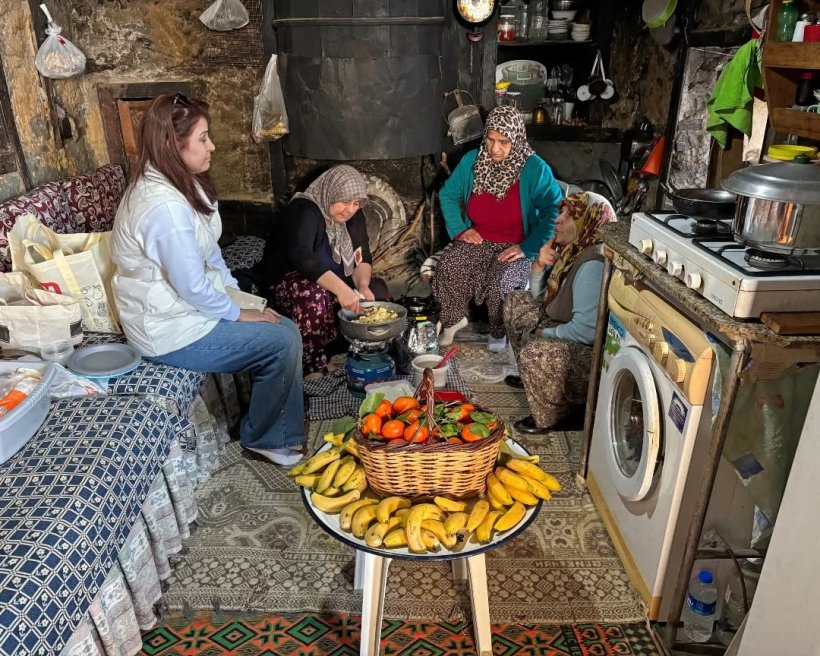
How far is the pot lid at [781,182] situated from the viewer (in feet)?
4.90

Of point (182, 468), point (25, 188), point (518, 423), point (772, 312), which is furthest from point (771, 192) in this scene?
point (25, 188)

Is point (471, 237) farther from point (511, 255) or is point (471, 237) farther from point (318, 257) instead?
point (318, 257)

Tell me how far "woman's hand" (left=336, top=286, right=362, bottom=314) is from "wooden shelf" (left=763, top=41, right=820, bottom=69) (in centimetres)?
201

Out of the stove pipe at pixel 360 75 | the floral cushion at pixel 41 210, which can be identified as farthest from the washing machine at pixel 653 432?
the floral cushion at pixel 41 210

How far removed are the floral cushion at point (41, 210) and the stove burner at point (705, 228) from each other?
259 centimetres

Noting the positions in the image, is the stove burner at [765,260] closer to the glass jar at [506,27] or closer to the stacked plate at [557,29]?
the glass jar at [506,27]

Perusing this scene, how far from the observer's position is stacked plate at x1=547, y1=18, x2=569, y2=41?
14.9ft

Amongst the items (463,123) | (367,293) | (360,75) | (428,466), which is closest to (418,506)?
(428,466)

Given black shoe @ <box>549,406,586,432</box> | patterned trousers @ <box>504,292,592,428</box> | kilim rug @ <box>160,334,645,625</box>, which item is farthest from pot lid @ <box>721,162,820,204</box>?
black shoe @ <box>549,406,586,432</box>

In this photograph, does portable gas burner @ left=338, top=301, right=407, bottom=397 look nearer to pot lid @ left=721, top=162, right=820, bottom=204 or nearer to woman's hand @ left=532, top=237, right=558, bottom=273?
woman's hand @ left=532, top=237, right=558, bottom=273

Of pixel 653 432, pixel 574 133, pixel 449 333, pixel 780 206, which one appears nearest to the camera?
pixel 780 206

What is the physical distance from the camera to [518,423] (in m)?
3.02

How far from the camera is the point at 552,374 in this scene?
2746 mm

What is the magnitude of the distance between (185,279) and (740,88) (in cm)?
228
